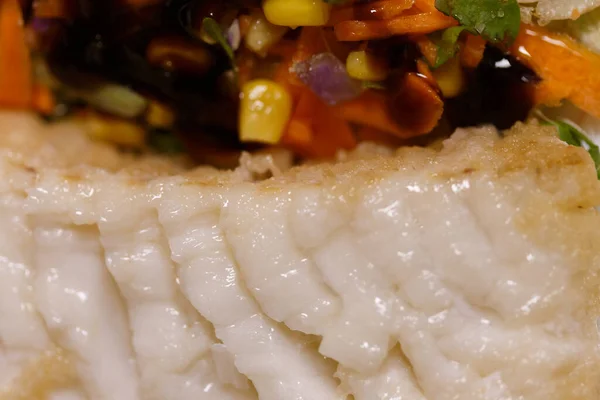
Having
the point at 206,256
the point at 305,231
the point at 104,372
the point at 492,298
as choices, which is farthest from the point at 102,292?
the point at 492,298

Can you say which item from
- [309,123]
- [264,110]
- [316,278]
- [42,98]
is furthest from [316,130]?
[42,98]

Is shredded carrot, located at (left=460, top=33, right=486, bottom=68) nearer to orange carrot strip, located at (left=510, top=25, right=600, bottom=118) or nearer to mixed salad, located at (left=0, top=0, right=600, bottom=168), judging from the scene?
mixed salad, located at (left=0, top=0, right=600, bottom=168)

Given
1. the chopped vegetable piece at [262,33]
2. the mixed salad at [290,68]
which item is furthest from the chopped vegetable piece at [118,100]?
the chopped vegetable piece at [262,33]

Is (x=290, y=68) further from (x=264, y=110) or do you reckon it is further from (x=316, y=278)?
(x=316, y=278)

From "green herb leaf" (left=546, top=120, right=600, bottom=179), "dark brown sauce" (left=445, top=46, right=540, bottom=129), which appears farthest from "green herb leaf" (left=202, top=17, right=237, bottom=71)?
"green herb leaf" (left=546, top=120, right=600, bottom=179)

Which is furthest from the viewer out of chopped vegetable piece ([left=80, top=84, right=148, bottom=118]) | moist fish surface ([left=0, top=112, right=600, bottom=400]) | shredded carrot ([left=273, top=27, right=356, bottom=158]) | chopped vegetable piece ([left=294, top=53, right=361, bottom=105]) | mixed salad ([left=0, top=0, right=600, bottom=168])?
chopped vegetable piece ([left=80, top=84, right=148, bottom=118])

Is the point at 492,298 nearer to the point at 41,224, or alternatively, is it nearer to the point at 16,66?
the point at 41,224

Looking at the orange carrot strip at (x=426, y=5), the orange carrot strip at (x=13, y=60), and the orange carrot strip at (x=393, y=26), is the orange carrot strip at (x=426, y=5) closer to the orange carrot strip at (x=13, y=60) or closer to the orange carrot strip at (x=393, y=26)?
the orange carrot strip at (x=393, y=26)
